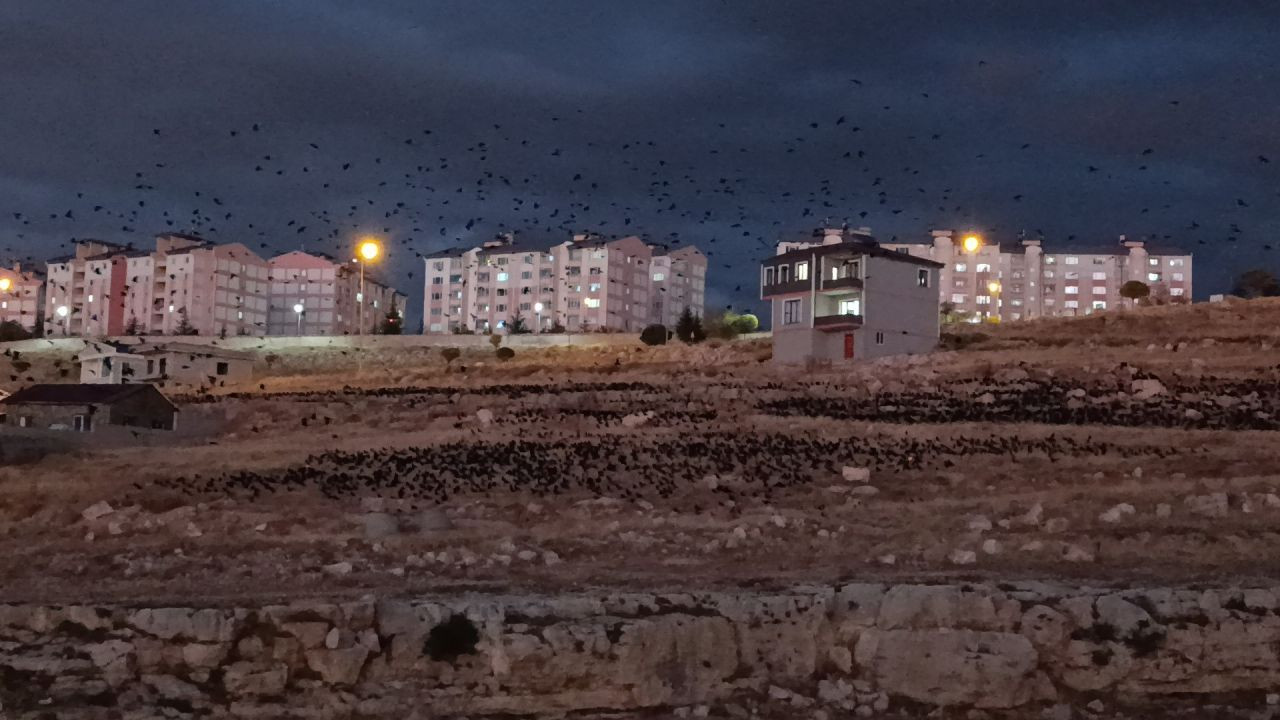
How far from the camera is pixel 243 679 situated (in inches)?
523

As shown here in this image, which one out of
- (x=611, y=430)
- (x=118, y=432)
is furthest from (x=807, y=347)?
(x=118, y=432)

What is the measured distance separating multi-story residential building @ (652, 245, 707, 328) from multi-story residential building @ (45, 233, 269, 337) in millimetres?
41874

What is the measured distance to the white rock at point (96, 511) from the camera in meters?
22.8

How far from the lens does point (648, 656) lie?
44.9ft

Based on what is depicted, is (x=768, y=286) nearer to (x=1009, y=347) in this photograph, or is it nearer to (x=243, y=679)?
(x=1009, y=347)

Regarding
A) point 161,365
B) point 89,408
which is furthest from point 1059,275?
point 89,408

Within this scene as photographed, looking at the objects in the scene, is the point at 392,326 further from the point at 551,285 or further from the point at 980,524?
the point at 980,524

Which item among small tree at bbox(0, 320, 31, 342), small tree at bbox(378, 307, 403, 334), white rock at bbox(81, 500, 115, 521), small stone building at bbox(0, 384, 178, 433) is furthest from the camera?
Result: small tree at bbox(378, 307, 403, 334)

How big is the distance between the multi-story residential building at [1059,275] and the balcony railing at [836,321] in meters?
70.7

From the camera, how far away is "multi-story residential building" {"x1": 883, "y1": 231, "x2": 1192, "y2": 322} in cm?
12644

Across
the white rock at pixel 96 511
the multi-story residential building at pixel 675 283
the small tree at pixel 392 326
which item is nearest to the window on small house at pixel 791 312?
the white rock at pixel 96 511

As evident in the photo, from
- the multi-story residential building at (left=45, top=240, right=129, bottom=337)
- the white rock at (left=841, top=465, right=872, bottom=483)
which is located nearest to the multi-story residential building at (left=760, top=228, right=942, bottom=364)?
the white rock at (left=841, top=465, right=872, bottom=483)

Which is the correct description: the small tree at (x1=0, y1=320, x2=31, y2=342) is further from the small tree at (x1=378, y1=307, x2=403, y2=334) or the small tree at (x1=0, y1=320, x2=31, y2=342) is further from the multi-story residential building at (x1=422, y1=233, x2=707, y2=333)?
the multi-story residential building at (x1=422, y1=233, x2=707, y2=333)

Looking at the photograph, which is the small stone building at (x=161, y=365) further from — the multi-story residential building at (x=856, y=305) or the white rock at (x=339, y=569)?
the white rock at (x=339, y=569)
